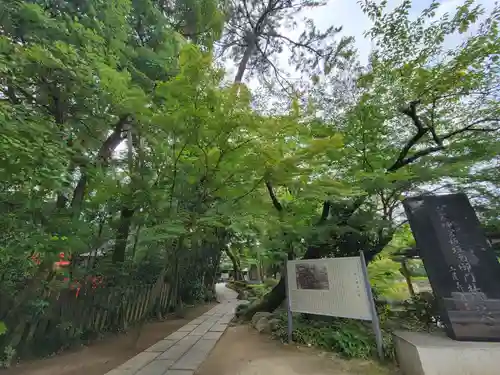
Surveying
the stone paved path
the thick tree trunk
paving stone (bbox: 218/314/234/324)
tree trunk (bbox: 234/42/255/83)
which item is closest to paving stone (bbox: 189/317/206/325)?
the stone paved path

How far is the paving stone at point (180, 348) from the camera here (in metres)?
4.16

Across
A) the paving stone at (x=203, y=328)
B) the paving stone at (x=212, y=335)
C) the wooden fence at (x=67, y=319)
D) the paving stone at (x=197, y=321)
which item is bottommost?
the paving stone at (x=212, y=335)

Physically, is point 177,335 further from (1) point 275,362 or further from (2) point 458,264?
(2) point 458,264

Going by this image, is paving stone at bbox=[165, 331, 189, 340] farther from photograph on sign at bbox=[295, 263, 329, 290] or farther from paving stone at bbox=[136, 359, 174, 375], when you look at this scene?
photograph on sign at bbox=[295, 263, 329, 290]

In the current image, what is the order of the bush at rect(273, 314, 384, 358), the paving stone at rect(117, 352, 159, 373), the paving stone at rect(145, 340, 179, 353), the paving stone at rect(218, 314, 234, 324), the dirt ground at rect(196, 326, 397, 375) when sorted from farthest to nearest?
the paving stone at rect(218, 314, 234, 324) < the paving stone at rect(145, 340, 179, 353) < the bush at rect(273, 314, 384, 358) < the paving stone at rect(117, 352, 159, 373) < the dirt ground at rect(196, 326, 397, 375)

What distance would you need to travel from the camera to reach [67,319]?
4.23 m

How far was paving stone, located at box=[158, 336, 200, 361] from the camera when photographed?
4160 mm

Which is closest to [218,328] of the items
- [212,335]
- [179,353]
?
[212,335]

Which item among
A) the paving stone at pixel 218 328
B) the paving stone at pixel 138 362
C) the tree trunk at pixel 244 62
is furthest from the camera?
the tree trunk at pixel 244 62

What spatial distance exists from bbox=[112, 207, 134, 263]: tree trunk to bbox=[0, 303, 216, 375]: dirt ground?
5.14 feet

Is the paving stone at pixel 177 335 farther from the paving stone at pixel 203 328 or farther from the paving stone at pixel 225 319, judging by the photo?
the paving stone at pixel 225 319

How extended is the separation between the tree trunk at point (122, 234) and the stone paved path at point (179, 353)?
1966 mm

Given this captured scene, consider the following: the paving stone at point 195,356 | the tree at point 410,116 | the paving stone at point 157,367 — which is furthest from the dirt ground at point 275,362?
the tree at point 410,116

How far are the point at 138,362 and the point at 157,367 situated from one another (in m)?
0.42
